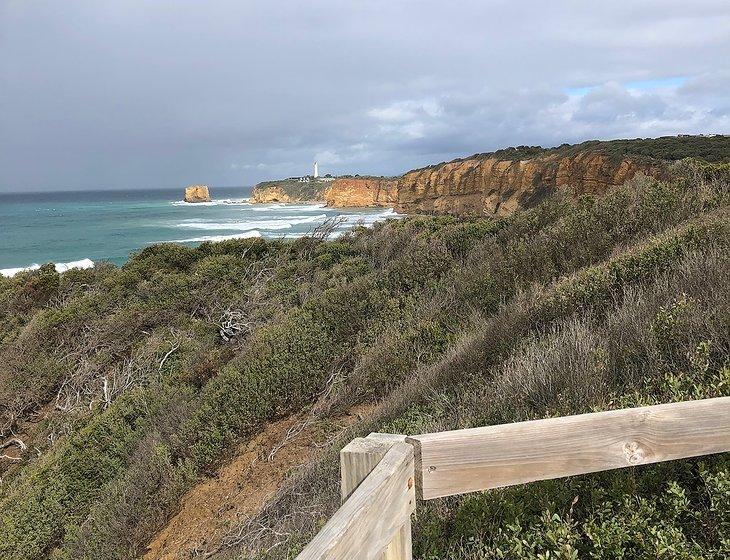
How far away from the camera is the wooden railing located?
1.49 m

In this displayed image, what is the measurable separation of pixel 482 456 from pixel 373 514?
520mm

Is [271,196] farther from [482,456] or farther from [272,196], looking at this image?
[482,456]

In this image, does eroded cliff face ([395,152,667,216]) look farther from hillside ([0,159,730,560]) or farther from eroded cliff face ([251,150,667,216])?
hillside ([0,159,730,560])

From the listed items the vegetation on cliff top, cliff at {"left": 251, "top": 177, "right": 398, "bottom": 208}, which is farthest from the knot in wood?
cliff at {"left": 251, "top": 177, "right": 398, "bottom": 208}

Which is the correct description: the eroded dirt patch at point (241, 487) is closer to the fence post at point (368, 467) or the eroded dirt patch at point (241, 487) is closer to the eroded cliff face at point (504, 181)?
the fence post at point (368, 467)

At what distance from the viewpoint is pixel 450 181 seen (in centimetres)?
4559

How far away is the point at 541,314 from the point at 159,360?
653 cm

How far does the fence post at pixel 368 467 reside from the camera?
5.44ft

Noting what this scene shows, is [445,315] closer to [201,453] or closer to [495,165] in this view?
[201,453]

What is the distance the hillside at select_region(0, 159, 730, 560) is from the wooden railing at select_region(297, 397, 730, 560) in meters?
0.41

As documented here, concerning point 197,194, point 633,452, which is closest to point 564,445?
point 633,452

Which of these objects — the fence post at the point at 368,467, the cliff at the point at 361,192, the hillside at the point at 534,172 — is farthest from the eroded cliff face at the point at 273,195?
the fence post at the point at 368,467

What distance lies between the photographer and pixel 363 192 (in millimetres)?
80438

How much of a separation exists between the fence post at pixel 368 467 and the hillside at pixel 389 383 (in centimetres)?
74
